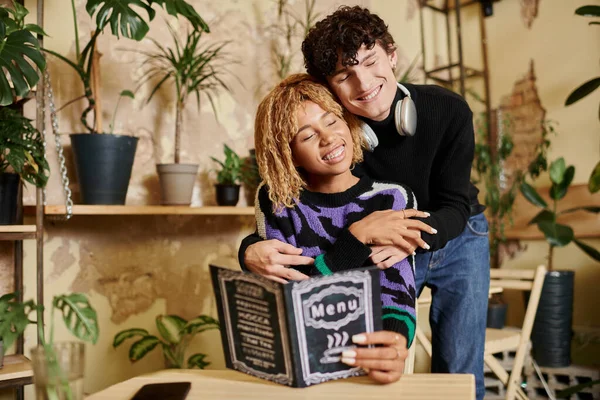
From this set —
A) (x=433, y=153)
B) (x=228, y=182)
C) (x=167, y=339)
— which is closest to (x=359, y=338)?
(x=433, y=153)

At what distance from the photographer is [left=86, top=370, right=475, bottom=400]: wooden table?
2.94 feet

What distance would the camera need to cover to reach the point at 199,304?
8.62ft

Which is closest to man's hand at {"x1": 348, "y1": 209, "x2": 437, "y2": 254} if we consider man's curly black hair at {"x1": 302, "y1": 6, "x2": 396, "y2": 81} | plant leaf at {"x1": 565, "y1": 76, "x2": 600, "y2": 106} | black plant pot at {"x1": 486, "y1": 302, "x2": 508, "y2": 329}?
man's curly black hair at {"x1": 302, "y1": 6, "x2": 396, "y2": 81}

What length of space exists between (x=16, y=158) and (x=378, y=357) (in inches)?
53.0

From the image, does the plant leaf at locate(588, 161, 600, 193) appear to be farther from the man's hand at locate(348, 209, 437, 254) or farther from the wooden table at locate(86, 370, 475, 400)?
the wooden table at locate(86, 370, 475, 400)

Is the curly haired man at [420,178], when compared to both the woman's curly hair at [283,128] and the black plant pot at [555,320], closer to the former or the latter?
the woman's curly hair at [283,128]

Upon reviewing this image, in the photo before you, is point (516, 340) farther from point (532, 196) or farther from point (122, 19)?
point (122, 19)

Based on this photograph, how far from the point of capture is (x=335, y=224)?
49.4 inches

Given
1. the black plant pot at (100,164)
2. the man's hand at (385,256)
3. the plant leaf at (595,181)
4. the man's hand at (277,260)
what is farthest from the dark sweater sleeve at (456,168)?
the plant leaf at (595,181)

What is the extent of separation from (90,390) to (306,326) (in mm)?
1766

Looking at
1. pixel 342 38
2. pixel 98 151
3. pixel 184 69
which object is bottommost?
pixel 98 151

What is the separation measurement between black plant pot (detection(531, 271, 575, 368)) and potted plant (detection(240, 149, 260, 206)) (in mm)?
1574

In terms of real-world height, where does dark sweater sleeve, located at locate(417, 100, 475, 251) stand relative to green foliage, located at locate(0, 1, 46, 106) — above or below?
below

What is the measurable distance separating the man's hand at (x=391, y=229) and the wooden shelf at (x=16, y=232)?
1.23 m
